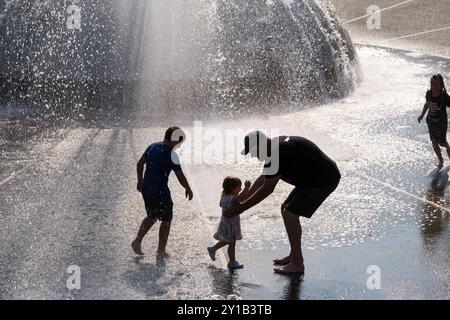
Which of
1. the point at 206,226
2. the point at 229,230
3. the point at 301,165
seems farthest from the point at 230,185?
the point at 206,226

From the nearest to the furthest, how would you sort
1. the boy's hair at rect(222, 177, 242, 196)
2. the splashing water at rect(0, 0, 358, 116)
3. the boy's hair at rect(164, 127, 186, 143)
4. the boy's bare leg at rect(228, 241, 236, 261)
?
the boy's bare leg at rect(228, 241, 236, 261) → the boy's hair at rect(222, 177, 242, 196) → the boy's hair at rect(164, 127, 186, 143) → the splashing water at rect(0, 0, 358, 116)

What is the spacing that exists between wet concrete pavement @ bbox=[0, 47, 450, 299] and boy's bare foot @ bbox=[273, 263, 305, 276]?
8 centimetres

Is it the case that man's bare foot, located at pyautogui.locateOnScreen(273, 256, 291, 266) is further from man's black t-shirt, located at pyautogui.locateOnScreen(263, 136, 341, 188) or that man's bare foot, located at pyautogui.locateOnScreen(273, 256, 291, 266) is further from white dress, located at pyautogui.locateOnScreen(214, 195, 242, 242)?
man's black t-shirt, located at pyautogui.locateOnScreen(263, 136, 341, 188)

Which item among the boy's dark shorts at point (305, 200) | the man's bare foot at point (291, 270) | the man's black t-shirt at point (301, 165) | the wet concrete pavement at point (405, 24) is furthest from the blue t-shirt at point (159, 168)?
the wet concrete pavement at point (405, 24)

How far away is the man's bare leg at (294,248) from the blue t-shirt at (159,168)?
119 centimetres

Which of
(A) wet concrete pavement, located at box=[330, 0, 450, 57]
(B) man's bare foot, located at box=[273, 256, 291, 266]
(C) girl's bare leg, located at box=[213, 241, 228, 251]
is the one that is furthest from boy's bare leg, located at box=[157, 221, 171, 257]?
(A) wet concrete pavement, located at box=[330, 0, 450, 57]

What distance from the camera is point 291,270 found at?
23.5ft

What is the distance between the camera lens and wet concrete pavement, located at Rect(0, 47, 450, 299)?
6.84 meters

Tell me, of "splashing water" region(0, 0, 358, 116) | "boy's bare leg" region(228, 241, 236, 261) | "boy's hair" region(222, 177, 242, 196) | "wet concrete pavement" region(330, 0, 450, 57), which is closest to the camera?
"boy's bare leg" region(228, 241, 236, 261)

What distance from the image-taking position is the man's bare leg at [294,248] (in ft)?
23.5

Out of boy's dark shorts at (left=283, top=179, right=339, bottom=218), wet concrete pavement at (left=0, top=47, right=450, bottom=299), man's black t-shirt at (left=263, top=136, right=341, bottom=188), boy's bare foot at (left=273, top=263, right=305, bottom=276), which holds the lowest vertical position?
wet concrete pavement at (left=0, top=47, right=450, bottom=299)

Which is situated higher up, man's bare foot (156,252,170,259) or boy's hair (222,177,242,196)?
boy's hair (222,177,242,196)
